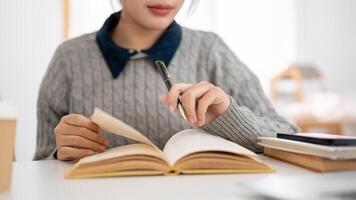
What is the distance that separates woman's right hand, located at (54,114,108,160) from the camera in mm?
725

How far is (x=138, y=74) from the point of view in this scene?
41.5 inches

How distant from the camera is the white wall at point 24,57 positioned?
1.89 metres

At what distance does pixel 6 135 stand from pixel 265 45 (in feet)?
7.68

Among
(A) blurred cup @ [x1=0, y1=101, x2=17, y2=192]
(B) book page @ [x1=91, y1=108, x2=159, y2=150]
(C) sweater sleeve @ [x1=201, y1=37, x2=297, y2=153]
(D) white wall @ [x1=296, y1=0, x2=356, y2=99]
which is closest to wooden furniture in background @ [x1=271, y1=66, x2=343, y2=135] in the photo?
(D) white wall @ [x1=296, y1=0, x2=356, y2=99]

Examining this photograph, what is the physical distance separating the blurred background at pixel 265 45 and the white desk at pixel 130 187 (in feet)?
4.64

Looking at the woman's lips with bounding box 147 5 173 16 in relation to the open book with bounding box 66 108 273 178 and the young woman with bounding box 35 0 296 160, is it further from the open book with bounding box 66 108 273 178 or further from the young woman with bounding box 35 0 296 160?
the open book with bounding box 66 108 273 178

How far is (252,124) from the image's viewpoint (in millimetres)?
809

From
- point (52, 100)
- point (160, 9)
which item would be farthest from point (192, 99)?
point (52, 100)

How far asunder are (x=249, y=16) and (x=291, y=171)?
6.90 feet

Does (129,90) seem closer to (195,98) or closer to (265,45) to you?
(195,98)

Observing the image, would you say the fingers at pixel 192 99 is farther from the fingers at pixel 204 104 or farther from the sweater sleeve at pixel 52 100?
the sweater sleeve at pixel 52 100

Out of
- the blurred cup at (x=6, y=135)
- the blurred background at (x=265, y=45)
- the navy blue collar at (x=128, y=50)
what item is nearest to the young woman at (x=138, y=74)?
the navy blue collar at (x=128, y=50)

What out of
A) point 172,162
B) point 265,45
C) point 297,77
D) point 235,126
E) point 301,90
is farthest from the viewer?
point 301,90

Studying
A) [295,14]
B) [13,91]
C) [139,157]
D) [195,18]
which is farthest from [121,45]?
[295,14]
